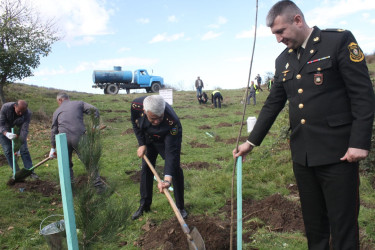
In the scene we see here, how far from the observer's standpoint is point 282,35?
6.56 feet

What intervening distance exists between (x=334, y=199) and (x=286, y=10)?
1262 millimetres

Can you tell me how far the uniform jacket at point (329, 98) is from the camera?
5.92ft

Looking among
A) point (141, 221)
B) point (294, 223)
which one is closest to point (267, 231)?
point (294, 223)

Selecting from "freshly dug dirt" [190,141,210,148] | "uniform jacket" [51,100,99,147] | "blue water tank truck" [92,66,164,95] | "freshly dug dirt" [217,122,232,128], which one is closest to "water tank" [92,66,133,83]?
"blue water tank truck" [92,66,164,95]

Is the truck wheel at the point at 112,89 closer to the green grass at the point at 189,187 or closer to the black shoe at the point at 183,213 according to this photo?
the green grass at the point at 189,187

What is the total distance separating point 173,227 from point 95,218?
178 cm

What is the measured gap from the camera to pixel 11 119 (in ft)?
19.7

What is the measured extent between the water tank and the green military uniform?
2355 cm

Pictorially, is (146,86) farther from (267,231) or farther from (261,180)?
(267,231)

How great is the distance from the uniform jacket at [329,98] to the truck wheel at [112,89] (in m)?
23.6

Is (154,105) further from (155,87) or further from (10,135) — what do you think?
(155,87)

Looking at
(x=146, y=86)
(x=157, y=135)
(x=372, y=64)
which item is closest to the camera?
(x=157, y=135)

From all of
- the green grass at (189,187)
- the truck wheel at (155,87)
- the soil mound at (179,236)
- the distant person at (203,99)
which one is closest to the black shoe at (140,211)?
the green grass at (189,187)

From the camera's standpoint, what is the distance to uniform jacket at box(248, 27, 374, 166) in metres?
1.80
